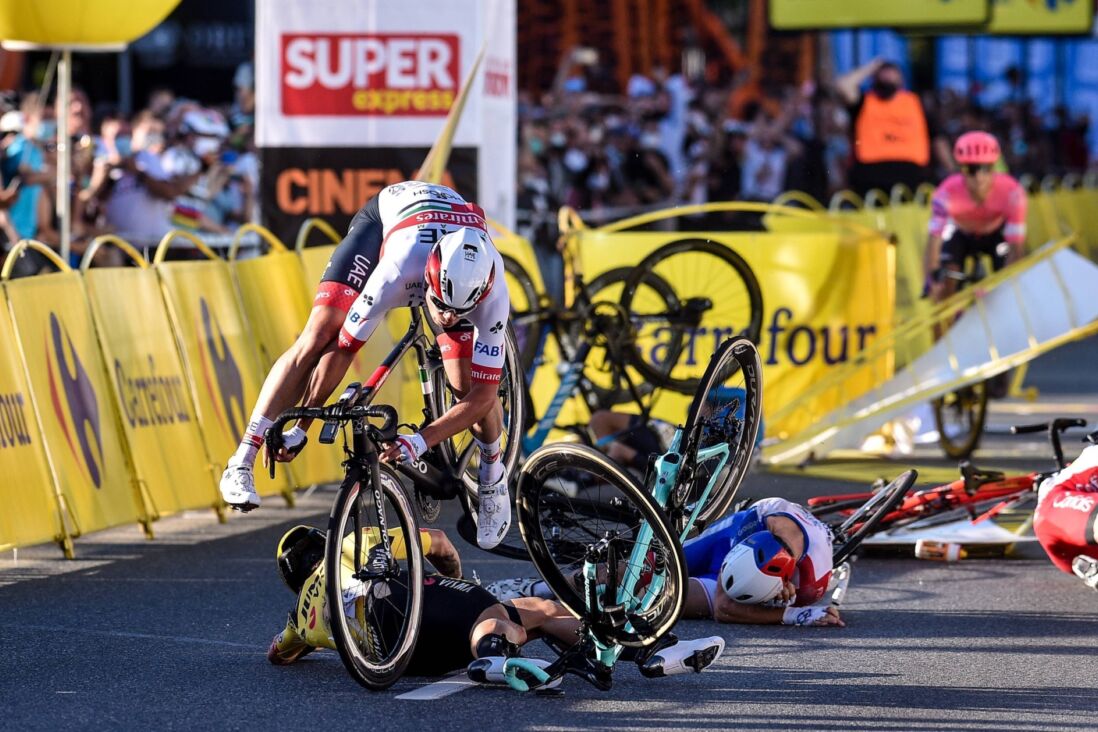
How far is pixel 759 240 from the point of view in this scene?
15.0 metres

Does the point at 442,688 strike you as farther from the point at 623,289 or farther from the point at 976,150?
the point at 976,150

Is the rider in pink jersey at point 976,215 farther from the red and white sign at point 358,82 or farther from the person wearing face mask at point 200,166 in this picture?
the person wearing face mask at point 200,166

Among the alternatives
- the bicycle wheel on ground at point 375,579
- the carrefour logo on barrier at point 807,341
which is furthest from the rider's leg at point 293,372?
the carrefour logo on barrier at point 807,341

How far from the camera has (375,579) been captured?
7.38 m

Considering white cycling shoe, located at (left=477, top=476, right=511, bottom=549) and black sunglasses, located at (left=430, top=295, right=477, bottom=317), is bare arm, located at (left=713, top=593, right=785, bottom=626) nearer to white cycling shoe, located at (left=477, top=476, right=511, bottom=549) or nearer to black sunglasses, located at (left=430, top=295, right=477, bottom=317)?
white cycling shoe, located at (left=477, top=476, right=511, bottom=549)

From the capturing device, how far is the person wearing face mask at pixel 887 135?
2122 centimetres

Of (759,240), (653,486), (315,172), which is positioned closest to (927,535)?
(653,486)

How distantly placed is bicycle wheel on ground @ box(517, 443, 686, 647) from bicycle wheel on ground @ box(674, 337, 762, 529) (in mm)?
415

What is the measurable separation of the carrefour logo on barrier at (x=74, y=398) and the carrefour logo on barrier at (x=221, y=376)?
1094mm

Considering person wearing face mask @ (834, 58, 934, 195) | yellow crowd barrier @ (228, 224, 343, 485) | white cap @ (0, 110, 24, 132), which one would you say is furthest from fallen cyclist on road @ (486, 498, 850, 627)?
person wearing face mask @ (834, 58, 934, 195)

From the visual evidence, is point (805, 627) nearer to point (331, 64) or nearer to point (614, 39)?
point (331, 64)

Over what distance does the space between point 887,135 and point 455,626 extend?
49.2 ft

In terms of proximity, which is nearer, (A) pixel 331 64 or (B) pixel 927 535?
(B) pixel 927 535

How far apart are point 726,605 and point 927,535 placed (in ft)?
6.63
